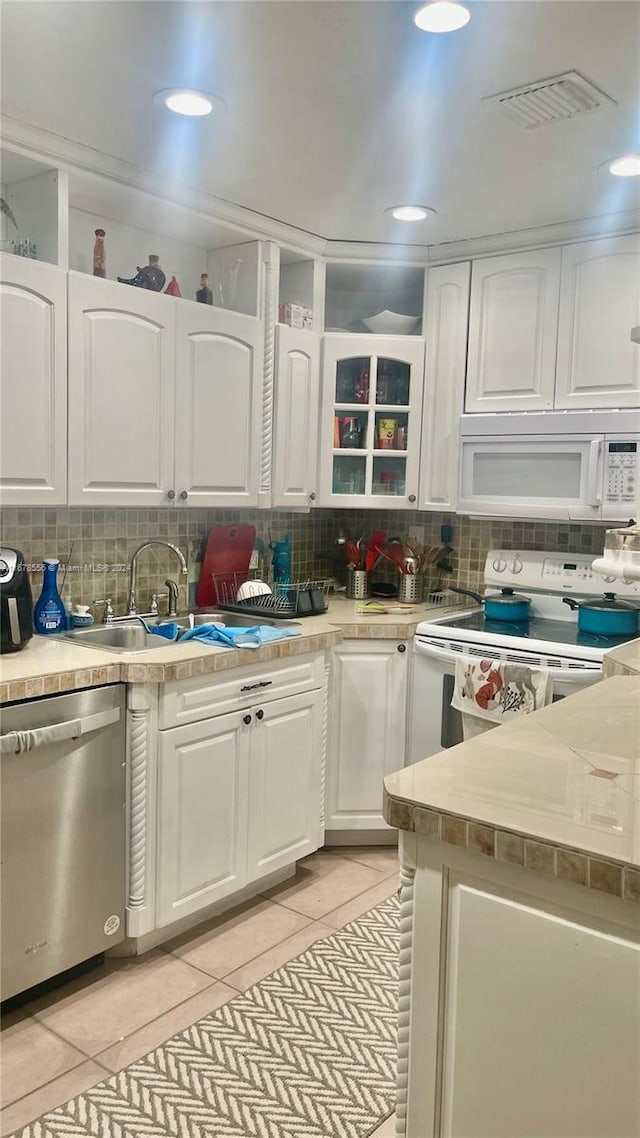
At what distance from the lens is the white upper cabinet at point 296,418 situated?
11.0ft

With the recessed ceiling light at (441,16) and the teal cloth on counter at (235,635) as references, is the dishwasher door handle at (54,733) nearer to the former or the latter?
the teal cloth on counter at (235,635)

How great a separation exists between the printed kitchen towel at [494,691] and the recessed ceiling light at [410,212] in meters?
1.57

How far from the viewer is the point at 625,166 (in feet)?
8.44

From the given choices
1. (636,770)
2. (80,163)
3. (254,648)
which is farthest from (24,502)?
(636,770)

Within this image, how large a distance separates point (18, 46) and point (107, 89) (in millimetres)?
257

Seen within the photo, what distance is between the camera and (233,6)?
1.78m

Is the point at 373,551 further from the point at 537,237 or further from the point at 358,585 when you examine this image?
the point at 537,237

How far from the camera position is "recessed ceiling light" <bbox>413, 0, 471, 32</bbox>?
5.68 feet

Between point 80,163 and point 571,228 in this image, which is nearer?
point 80,163

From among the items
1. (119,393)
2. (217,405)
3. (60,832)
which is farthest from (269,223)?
(60,832)

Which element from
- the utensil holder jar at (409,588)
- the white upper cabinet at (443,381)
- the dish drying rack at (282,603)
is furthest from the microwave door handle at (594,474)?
the dish drying rack at (282,603)

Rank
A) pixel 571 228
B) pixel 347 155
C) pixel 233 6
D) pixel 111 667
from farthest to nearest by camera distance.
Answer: pixel 571 228 < pixel 347 155 < pixel 111 667 < pixel 233 6

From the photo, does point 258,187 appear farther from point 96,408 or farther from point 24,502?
point 24,502

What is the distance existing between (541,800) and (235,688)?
153 cm
